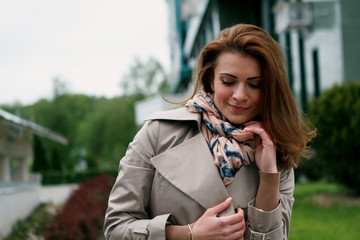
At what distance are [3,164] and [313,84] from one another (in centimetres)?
1085

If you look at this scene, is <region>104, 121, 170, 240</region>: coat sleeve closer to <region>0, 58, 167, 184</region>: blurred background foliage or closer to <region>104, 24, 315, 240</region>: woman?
<region>104, 24, 315, 240</region>: woman

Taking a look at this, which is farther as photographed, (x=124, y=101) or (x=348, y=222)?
(x=124, y=101)

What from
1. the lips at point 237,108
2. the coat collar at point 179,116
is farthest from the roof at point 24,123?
the lips at point 237,108

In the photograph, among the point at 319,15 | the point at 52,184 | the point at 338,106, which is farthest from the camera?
the point at 52,184

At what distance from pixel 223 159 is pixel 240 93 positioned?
1.03ft

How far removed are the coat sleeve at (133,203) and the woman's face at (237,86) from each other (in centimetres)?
44

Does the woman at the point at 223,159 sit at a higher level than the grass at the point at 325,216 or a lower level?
higher

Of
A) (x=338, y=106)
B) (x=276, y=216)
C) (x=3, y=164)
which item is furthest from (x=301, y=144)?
(x=3, y=164)

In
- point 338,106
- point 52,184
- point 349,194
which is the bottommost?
point 52,184

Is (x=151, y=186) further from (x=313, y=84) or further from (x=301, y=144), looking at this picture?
(x=313, y=84)

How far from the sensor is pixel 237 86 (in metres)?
1.99

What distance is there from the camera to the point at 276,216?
76.9 inches

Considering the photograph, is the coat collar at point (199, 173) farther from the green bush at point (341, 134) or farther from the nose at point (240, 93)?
the green bush at point (341, 134)

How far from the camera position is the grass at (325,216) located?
19.3 feet
